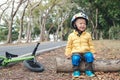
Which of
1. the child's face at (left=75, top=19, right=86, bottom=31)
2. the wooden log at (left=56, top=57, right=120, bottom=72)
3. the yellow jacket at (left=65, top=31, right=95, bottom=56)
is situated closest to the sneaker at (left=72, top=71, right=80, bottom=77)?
the wooden log at (left=56, top=57, right=120, bottom=72)

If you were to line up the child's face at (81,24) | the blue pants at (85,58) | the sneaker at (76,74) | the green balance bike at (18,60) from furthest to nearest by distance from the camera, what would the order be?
the green balance bike at (18,60) → the child's face at (81,24) → the blue pants at (85,58) → the sneaker at (76,74)

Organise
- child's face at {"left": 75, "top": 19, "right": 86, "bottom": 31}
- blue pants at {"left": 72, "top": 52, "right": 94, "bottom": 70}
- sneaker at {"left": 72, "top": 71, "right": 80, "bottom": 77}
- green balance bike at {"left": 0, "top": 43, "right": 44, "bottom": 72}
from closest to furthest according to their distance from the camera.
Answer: sneaker at {"left": 72, "top": 71, "right": 80, "bottom": 77} → blue pants at {"left": 72, "top": 52, "right": 94, "bottom": 70} → child's face at {"left": 75, "top": 19, "right": 86, "bottom": 31} → green balance bike at {"left": 0, "top": 43, "right": 44, "bottom": 72}

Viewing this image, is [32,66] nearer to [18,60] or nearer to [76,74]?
[18,60]

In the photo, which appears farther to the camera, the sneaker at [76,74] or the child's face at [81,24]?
the child's face at [81,24]

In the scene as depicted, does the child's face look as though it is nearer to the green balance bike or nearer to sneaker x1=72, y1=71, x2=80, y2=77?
sneaker x1=72, y1=71, x2=80, y2=77

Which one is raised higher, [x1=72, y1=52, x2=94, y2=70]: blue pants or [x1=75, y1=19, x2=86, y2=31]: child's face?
[x1=75, y1=19, x2=86, y2=31]: child's face

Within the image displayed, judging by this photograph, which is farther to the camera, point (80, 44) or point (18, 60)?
point (18, 60)

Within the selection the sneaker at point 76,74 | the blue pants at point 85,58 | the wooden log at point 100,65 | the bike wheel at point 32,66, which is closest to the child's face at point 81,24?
the blue pants at point 85,58

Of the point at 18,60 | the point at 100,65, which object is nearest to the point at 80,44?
the point at 100,65

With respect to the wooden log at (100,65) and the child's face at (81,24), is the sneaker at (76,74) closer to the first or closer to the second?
the wooden log at (100,65)

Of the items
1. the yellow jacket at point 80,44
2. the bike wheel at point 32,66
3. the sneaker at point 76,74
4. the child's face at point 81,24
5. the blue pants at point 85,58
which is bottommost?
the sneaker at point 76,74

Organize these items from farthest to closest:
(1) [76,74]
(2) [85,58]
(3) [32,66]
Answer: (3) [32,66] < (2) [85,58] < (1) [76,74]

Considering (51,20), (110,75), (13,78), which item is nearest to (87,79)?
(110,75)

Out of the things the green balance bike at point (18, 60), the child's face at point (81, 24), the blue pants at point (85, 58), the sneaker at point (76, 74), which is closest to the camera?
the sneaker at point (76, 74)
